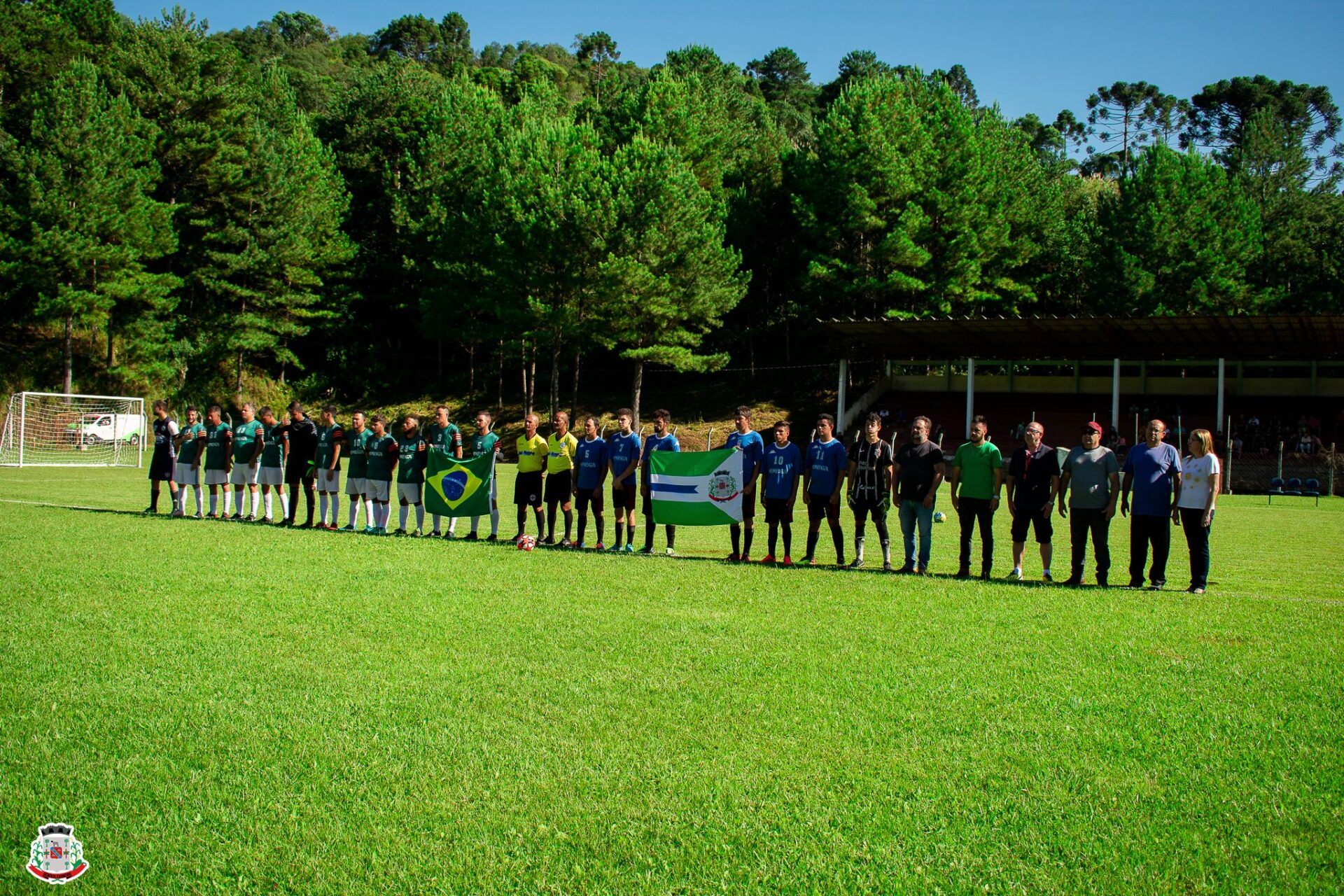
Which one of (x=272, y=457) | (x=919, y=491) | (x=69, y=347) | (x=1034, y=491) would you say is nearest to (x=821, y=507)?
(x=919, y=491)

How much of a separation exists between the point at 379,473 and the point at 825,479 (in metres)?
7.32

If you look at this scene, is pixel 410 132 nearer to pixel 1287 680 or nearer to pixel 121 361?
pixel 121 361

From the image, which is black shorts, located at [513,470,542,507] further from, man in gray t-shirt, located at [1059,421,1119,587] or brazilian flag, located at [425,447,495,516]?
man in gray t-shirt, located at [1059,421,1119,587]

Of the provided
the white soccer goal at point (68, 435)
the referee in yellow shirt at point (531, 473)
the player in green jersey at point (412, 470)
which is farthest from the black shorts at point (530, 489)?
the white soccer goal at point (68, 435)

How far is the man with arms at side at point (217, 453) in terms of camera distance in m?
17.5

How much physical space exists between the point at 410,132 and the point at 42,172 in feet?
69.4

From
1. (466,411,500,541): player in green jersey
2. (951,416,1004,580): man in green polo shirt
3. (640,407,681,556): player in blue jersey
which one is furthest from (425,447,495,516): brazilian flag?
(951,416,1004,580): man in green polo shirt

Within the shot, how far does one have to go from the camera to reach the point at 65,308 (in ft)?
Result: 134

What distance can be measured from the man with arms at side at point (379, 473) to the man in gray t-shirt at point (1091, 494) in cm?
1005

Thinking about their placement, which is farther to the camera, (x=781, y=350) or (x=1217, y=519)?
(x=781, y=350)

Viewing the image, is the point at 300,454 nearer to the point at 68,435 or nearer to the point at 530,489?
the point at 530,489

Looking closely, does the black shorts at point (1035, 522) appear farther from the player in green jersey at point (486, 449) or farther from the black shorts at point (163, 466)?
the black shorts at point (163, 466)

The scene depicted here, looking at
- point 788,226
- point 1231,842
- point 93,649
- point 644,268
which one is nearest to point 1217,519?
point 1231,842

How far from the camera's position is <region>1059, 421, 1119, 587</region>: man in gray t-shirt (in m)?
11.9
